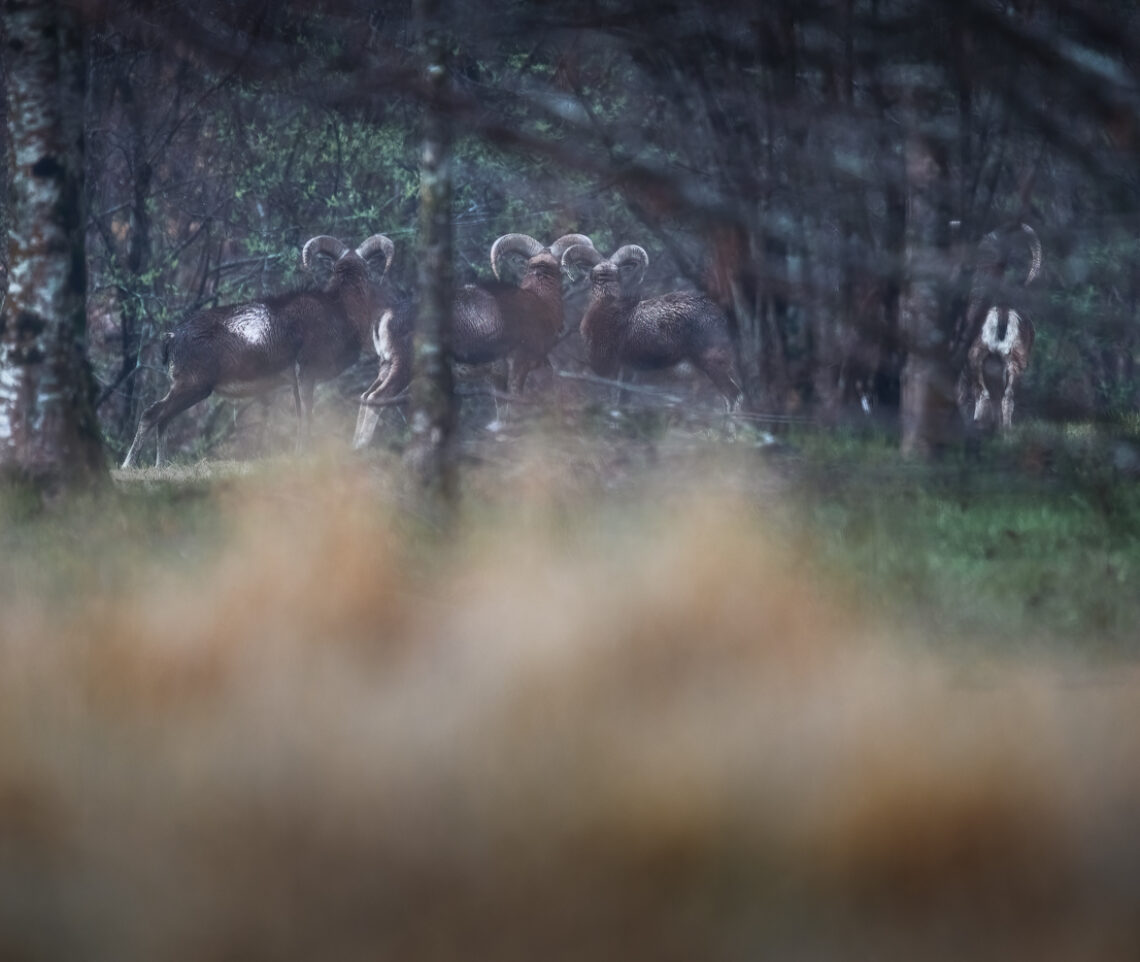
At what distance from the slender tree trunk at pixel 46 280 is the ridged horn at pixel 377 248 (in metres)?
4.64

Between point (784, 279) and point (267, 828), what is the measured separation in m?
2.67

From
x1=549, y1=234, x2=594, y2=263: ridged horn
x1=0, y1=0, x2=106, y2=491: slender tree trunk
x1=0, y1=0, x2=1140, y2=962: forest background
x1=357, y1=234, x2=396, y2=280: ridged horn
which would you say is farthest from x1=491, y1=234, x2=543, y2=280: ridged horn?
x1=0, y1=0, x2=1140, y2=962: forest background

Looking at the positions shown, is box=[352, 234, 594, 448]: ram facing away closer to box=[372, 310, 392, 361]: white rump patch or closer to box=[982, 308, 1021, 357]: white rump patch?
box=[372, 310, 392, 361]: white rump patch

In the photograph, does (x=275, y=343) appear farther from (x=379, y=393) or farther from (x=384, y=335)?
(x=379, y=393)

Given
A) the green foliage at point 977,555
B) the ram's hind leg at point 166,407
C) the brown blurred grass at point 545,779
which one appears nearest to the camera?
the brown blurred grass at point 545,779

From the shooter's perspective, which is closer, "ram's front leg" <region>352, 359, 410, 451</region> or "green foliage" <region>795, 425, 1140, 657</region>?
"green foliage" <region>795, 425, 1140, 657</region>

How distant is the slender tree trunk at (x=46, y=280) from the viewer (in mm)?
8945

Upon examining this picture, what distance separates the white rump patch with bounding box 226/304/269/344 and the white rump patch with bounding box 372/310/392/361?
92 cm

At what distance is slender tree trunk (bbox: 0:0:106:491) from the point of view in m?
8.95

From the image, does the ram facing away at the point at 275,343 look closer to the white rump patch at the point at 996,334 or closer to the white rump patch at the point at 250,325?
the white rump patch at the point at 250,325

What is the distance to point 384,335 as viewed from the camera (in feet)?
41.9

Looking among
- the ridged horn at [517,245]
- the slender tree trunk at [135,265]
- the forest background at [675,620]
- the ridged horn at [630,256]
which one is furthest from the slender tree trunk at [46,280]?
the ridged horn at [630,256]

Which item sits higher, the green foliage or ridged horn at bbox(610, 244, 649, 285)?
ridged horn at bbox(610, 244, 649, 285)

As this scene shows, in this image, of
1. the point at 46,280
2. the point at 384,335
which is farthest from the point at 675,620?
the point at 384,335
